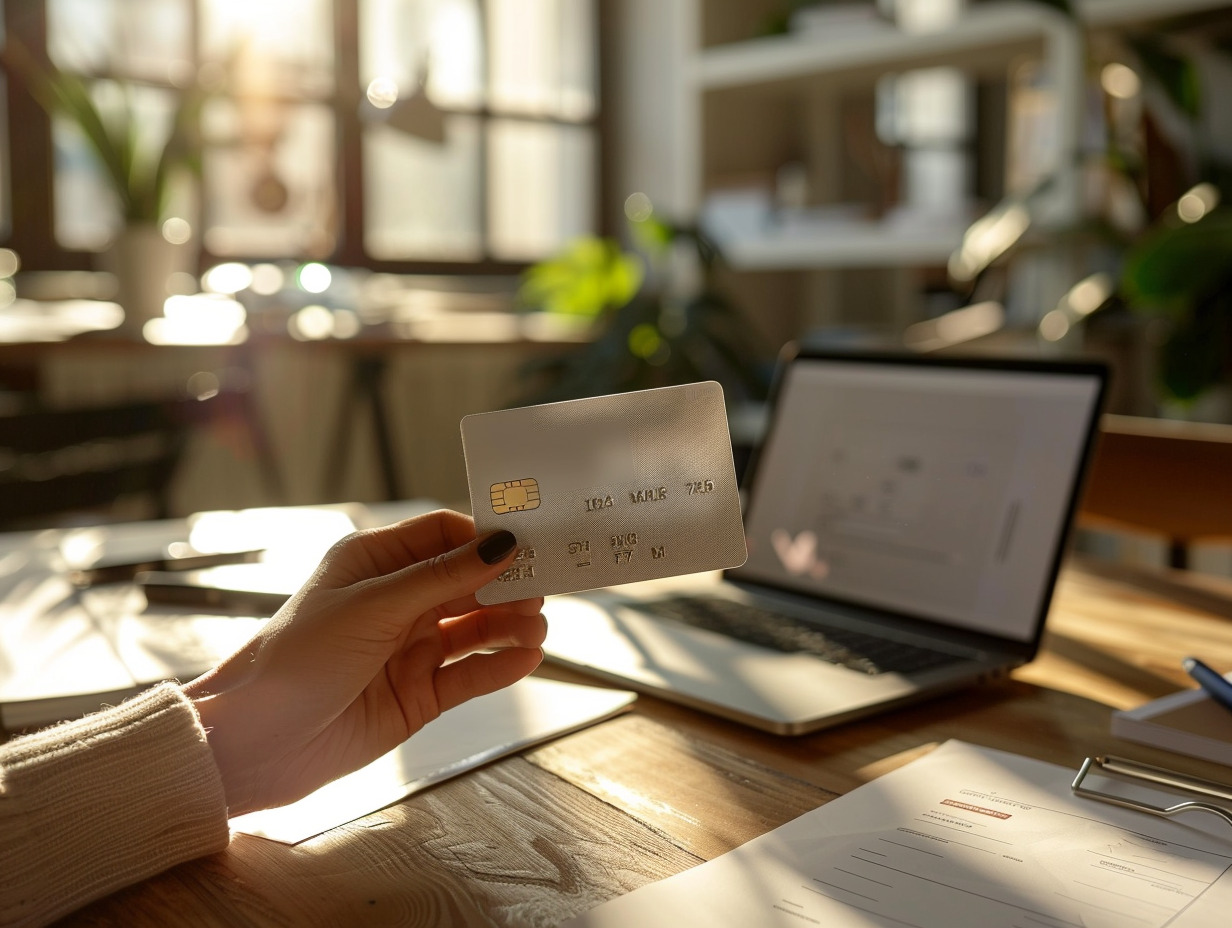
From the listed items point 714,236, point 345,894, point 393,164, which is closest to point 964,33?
point 714,236

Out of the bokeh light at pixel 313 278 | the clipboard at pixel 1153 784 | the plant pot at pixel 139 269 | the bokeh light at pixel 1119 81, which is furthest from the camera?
the bokeh light at pixel 313 278

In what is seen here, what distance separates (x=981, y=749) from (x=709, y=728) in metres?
0.15

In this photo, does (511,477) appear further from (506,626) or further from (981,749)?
(981,749)

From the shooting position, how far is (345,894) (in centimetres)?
49

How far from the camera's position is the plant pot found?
108 inches

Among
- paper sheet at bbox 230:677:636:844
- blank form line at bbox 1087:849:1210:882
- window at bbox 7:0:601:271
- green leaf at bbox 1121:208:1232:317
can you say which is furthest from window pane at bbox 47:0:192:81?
blank form line at bbox 1087:849:1210:882

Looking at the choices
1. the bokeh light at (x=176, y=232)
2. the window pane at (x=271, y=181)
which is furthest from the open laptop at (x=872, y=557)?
the window pane at (x=271, y=181)

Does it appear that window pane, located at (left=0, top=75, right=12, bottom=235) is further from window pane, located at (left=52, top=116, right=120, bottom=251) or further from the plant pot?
the plant pot

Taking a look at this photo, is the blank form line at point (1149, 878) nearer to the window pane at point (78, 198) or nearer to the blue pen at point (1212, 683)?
the blue pen at point (1212, 683)

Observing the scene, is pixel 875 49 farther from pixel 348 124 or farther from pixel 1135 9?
pixel 348 124

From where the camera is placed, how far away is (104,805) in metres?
0.52

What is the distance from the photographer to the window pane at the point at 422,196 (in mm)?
4031

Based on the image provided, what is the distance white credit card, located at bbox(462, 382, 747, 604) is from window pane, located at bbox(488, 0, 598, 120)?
3946 millimetres

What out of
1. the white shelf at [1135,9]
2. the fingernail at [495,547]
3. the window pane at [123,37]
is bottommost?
the fingernail at [495,547]
